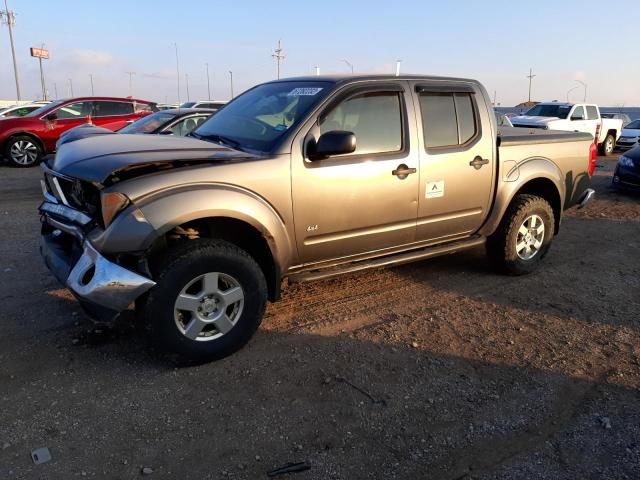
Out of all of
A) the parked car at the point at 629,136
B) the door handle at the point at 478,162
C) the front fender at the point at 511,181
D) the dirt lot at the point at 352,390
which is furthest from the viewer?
the parked car at the point at 629,136

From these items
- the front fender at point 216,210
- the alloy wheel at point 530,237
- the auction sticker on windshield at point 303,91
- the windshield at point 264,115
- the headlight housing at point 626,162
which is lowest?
the alloy wheel at point 530,237

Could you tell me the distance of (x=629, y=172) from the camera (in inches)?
386

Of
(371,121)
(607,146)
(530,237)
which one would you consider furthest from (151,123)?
(607,146)

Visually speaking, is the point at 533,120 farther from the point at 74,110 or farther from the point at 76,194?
the point at 76,194

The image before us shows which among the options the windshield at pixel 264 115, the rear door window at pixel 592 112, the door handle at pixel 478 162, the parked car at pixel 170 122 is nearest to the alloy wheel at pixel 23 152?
the parked car at pixel 170 122

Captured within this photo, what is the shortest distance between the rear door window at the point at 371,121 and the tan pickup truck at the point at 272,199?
0.03 ft

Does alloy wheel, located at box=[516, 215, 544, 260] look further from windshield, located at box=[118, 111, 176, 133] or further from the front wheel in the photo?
the front wheel

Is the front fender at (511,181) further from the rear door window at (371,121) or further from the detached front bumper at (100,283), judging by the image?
the detached front bumper at (100,283)

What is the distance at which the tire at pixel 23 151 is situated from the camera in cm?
1226

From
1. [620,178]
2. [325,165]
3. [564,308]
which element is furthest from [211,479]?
[620,178]

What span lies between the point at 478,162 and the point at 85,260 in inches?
130

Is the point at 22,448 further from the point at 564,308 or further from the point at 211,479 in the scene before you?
the point at 564,308

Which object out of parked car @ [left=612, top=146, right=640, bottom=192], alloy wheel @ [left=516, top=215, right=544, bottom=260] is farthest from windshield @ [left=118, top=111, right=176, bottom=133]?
parked car @ [left=612, top=146, right=640, bottom=192]

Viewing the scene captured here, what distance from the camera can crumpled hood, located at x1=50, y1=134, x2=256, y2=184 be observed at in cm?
304
